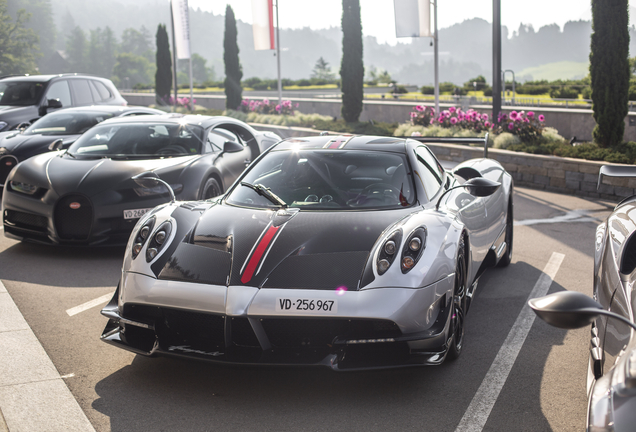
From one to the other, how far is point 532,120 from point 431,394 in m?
11.8

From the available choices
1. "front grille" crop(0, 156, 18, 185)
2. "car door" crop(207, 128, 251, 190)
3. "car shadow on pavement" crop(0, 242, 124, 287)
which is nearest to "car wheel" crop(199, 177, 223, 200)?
"car door" crop(207, 128, 251, 190)

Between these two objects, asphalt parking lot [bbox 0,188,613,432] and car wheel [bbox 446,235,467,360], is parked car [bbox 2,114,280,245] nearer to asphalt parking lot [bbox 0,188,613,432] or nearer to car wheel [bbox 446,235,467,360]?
asphalt parking lot [bbox 0,188,613,432]

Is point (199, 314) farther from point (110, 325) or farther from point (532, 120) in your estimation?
point (532, 120)

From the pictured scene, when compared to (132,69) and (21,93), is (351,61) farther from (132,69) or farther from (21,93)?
(132,69)

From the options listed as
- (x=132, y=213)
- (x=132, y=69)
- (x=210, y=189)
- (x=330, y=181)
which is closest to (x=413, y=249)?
(x=330, y=181)

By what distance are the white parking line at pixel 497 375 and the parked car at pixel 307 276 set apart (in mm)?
285

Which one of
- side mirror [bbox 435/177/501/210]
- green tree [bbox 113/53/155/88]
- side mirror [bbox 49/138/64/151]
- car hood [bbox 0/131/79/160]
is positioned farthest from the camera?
green tree [bbox 113/53/155/88]

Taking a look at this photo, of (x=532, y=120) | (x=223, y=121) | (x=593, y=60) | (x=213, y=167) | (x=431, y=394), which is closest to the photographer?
(x=431, y=394)

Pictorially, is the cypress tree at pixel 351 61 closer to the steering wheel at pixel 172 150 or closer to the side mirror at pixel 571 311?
the steering wheel at pixel 172 150

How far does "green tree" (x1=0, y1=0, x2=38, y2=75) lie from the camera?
40.7m

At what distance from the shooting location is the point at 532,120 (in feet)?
46.3

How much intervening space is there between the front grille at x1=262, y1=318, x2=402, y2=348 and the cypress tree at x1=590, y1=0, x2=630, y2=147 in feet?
35.8

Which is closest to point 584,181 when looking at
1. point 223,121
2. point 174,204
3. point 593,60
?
point 593,60

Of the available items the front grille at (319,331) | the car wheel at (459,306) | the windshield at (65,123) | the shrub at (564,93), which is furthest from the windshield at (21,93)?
the shrub at (564,93)
